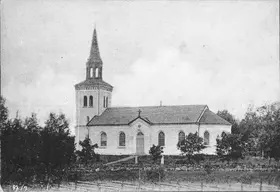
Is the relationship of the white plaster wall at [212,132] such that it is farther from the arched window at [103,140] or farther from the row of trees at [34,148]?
the row of trees at [34,148]

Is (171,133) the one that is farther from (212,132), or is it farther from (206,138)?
(206,138)

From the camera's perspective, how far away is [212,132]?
22.8 ft

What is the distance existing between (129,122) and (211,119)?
135cm

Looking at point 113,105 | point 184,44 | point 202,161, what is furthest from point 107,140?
point 184,44

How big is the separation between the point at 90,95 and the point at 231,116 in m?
2.18

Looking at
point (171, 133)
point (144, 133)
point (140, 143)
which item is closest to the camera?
point (144, 133)

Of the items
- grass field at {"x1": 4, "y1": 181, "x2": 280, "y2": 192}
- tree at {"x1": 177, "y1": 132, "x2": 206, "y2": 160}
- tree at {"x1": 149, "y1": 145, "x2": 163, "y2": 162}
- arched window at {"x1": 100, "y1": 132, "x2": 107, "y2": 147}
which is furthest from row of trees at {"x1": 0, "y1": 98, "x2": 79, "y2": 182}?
tree at {"x1": 177, "y1": 132, "x2": 206, "y2": 160}

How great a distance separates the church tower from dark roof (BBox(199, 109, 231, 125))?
4.59 feet

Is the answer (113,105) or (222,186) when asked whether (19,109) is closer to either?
(113,105)

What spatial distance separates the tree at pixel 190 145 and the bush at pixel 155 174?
689 mm

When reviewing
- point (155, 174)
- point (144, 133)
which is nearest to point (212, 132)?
point (144, 133)

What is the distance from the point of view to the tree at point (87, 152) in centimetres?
642

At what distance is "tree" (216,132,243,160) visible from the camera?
6016 mm

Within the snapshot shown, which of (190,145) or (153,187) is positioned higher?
(190,145)
